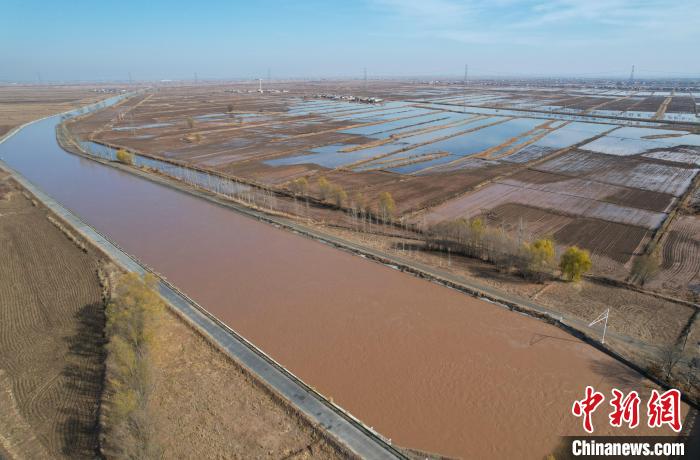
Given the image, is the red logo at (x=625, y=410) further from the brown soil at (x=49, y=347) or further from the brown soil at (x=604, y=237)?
the brown soil at (x=49, y=347)

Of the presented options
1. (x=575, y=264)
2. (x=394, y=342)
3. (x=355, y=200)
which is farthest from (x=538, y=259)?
(x=355, y=200)

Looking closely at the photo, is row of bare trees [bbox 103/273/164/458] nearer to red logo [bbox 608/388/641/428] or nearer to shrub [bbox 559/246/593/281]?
red logo [bbox 608/388/641/428]

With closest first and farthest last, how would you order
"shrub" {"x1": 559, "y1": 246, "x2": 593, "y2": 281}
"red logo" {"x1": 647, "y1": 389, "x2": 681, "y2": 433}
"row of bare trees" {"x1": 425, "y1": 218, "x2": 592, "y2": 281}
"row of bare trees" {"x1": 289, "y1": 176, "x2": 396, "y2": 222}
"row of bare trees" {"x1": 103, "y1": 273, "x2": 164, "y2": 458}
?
"row of bare trees" {"x1": 103, "y1": 273, "x2": 164, "y2": 458}
"red logo" {"x1": 647, "y1": 389, "x2": 681, "y2": 433}
"shrub" {"x1": 559, "y1": 246, "x2": 593, "y2": 281}
"row of bare trees" {"x1": 425, "y1": 218, "x2": 592, "y2": 281}
"row of bare trees" {"x1": 289, "y1": 176, "x2": 396, "y2": 222}

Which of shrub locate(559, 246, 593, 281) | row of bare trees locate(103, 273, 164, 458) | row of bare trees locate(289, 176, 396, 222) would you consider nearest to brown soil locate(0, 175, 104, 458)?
row of bare trees locate(103, 273, 164, 458)

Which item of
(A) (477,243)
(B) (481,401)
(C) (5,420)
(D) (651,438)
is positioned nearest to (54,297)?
(C) (5,420)

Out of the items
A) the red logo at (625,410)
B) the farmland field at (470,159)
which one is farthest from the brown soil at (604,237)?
the red logo at (625,410)

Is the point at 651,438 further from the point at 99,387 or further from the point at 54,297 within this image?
the point at 54,297
